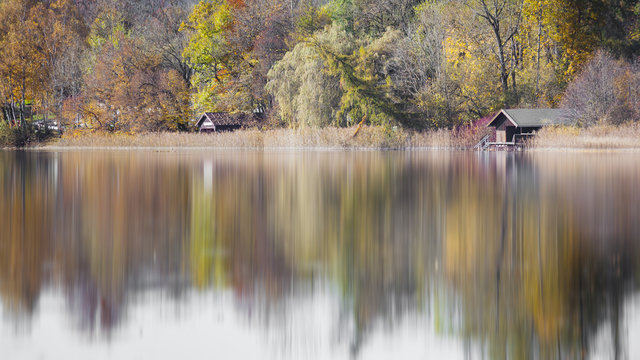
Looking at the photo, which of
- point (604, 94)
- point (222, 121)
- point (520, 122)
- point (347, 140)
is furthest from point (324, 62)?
point (604, 94)

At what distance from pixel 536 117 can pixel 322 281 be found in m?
46.5

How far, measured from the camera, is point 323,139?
58594 mm

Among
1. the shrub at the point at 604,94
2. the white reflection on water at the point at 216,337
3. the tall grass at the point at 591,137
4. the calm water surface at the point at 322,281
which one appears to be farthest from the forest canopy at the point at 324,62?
the white reflection on water at the point at 216,337

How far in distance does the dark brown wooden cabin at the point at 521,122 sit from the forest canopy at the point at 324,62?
3.99 ft

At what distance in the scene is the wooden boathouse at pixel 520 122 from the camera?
5016cm

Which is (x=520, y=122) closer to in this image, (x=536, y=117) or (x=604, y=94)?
(x=536, y=117)

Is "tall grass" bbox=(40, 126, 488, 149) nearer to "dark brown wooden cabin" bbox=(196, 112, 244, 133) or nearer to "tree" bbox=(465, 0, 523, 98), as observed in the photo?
"dark brown wooden cabin" bbox=(196, 112, 244, 133)

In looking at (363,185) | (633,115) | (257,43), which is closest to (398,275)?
(363,185)

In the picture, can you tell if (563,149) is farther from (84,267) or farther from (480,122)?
(84,267)

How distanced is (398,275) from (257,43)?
65.5m

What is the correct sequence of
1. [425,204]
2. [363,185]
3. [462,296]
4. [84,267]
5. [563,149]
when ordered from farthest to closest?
[563,149]
[363,185]
[425,204]
[84,267]
[462,296]

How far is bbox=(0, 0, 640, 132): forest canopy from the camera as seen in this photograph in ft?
180

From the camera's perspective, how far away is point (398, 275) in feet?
24.2

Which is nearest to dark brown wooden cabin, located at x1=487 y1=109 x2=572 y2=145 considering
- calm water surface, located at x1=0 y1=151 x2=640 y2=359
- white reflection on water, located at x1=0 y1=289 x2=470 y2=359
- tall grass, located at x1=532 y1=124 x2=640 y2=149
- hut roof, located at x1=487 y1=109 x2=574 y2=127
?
hut roof, located at x1=487 y1=109 x2=574 y2=127
